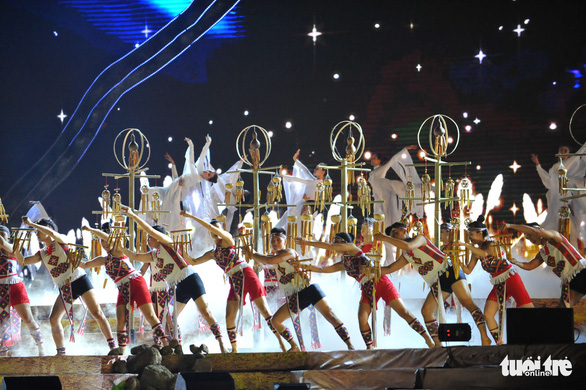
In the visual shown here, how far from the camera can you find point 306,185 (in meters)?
8.02

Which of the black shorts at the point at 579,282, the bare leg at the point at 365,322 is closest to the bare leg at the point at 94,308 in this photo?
the bare leg at the point at 365,322

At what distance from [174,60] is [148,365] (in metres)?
5.42

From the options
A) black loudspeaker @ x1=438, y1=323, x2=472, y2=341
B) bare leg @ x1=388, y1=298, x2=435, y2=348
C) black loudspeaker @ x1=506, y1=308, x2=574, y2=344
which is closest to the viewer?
black loudspeaker @ x1=506, y1=308, x2=574, y2=344

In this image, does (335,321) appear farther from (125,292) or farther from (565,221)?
(565,221)

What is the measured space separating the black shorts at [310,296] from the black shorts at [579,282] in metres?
2.01

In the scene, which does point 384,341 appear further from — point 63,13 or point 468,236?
point 63,13

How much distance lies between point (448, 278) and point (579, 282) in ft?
3.47

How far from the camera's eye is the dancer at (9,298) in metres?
5.90

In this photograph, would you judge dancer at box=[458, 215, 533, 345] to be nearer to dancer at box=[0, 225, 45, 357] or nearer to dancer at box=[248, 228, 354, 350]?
dancer at box=[248, 228, 354, 350]

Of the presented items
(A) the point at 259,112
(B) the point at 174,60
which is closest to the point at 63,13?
(B) the point at 174,60

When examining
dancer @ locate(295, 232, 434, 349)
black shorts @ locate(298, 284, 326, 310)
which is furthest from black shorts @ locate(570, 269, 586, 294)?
black shorts @ locate(298, 284, 326, 310)

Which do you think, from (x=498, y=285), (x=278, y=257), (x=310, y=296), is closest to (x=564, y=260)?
(x=498, y=285)

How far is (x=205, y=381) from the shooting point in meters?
3.65

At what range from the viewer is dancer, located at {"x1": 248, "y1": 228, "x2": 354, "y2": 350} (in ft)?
18.1
